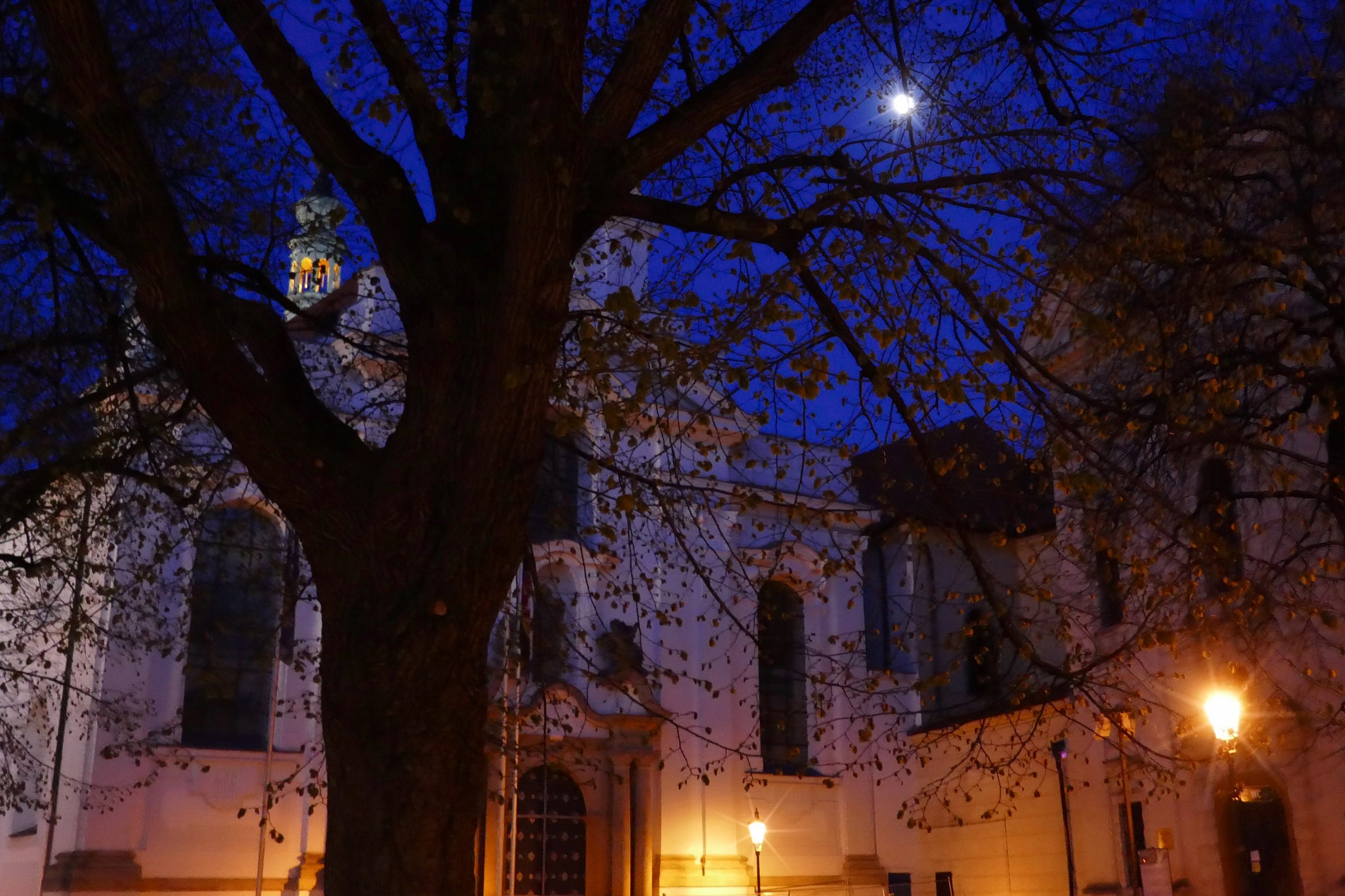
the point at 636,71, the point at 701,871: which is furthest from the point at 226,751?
the point at 636,71

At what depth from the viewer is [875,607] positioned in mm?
29719

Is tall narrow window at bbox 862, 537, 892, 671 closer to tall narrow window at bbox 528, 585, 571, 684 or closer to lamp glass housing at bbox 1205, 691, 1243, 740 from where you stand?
lamp glass housing at bbox 1205, 691, 1243, 740

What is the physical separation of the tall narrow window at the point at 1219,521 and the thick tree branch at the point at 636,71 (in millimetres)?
4203

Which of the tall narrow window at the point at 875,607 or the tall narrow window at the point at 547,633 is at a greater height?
the tall narrow window at the point at 875,607

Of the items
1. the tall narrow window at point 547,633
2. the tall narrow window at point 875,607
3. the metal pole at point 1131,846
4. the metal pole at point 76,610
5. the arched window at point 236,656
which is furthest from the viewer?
the tall narrow window at point 875,607

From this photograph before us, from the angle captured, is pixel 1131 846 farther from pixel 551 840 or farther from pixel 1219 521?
pixel 1219 521

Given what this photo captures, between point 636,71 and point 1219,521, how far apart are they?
7.07 meters

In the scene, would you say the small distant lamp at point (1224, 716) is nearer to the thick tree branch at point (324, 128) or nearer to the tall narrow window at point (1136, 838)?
the tall narrow window at point (1136, 838)

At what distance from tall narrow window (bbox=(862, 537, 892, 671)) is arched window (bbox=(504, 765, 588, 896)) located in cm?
726

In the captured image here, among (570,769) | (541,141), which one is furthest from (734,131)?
(570,769)

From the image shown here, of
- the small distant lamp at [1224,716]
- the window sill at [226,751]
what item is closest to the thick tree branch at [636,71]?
the small distant lamp at [1224,716]

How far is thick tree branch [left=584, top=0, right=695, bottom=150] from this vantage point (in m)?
6.95

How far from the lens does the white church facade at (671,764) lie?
767 inches

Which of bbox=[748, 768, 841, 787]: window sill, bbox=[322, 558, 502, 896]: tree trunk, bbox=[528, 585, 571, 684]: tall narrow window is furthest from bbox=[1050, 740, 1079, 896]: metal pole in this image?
bbox=[322, 558, 502, 896]: tree trunk
